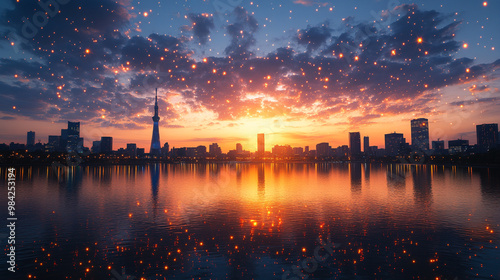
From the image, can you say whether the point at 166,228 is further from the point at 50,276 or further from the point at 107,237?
the point at 50,276

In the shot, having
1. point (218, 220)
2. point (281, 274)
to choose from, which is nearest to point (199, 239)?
point (218, 220)

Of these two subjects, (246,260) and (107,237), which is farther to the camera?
(107,237)

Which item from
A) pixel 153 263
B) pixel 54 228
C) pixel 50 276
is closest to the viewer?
pixel 50 276

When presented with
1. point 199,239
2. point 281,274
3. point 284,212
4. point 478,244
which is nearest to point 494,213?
point 478,244

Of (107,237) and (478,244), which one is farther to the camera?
(107,237)

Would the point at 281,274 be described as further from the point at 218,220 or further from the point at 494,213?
the point at 494,213

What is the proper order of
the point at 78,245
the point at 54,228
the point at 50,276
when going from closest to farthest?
the point at 50,276, the point at 78,245, the point at 54,228

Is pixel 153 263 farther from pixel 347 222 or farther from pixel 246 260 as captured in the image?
pixel 347 222

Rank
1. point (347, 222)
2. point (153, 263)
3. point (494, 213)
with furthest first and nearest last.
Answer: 1. point (494, 213)
2. point (347, 222)
3. point (153, 263)

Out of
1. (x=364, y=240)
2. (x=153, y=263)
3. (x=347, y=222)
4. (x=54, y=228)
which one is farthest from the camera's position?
(x=347, y=222)
